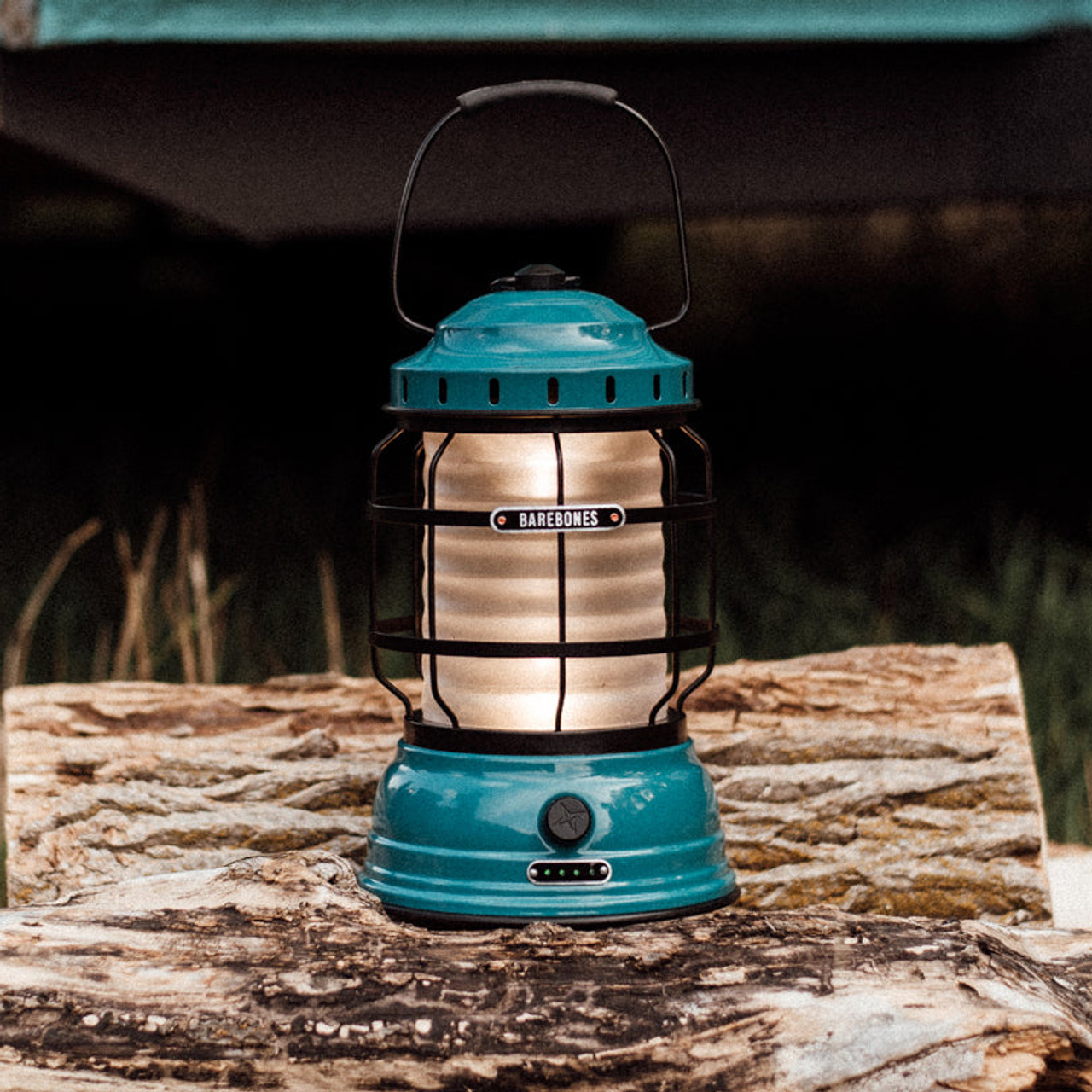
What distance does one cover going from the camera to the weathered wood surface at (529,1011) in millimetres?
1721

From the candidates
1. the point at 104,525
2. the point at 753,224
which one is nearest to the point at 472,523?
the point at 104,525

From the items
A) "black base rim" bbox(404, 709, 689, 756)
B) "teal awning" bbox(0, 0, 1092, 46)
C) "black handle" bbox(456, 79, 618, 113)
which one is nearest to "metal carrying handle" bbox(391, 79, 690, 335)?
"black handle" bbox(456, 79, 618, 113)

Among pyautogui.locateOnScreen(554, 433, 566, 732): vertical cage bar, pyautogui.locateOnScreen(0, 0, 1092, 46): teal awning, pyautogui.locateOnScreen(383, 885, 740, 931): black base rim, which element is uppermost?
pyautogui.locateOnScreen(0, 0, 1092, 46): teal awning

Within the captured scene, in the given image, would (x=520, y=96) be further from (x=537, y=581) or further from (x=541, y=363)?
(x=537, y=581)

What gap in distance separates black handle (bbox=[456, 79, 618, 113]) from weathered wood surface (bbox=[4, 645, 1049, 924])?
105 centimetres

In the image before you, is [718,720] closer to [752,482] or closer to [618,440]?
[618,440]

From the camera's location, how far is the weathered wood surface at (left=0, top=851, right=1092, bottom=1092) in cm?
172

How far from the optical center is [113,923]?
75.6 inches

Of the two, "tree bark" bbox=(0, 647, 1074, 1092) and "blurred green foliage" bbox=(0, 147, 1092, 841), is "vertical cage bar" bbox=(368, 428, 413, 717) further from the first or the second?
"blurred green foliage" bbox=(0, 147, 1092, 841)

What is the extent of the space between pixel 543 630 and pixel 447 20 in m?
1.64

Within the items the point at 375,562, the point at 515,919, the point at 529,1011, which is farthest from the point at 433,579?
the point at 529,1011

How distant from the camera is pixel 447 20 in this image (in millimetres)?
3279

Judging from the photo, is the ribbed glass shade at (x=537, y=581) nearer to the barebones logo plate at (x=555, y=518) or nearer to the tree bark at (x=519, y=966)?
the barebones logo plate at (x=555, y=518)

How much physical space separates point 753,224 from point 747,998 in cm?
703
